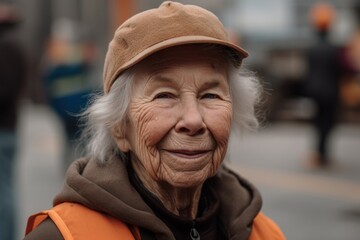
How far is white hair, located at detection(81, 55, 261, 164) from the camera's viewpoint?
2.34 meters

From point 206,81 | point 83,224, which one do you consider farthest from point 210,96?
point 83,224

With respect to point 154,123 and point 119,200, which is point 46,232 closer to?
point 119,200

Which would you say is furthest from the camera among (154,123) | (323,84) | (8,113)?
(323,84)

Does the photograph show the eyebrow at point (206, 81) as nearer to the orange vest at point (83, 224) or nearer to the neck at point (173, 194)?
the neck at point (173, 194)

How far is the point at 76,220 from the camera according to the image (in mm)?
2174

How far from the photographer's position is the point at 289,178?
9.93m

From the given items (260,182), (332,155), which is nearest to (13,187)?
(260,182)

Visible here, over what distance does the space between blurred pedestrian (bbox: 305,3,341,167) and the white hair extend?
8.13m

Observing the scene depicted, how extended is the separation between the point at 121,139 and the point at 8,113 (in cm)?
364

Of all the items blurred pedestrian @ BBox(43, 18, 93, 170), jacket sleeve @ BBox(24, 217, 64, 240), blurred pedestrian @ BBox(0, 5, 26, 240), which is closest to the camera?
jacket sleeve @ BBox(24, 217, 64, 240)

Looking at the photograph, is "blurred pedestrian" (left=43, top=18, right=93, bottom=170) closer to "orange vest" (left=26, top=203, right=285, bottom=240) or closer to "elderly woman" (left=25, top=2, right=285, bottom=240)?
"elderly woman" (left=25, top=2, right=285, bottom=240)

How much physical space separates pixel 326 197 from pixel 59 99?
319 cm

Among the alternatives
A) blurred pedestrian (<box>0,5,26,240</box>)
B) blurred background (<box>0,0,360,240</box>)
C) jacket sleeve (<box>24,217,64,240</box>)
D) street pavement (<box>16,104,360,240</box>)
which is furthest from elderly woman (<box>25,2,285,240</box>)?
blurred pedestrian (<box>0,5,26,240</box>)

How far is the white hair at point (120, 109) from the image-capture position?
2.34 meters
